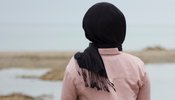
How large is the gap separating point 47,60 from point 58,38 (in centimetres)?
14

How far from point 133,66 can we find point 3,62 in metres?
1.42

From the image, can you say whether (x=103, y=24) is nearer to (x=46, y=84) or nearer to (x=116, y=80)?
(x=116, y=80)

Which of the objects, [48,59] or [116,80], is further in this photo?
[48,59]

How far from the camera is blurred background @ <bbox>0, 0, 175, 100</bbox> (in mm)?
2189

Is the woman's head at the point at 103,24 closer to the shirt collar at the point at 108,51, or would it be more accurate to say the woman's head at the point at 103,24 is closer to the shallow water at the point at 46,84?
the shirt collar at the point at 108,51

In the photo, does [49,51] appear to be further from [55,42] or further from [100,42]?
[100,42]

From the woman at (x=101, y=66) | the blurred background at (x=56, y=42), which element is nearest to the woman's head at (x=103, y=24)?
the woman at (x=101, y=66)

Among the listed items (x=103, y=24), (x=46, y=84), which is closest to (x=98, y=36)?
(x=103, y=24)

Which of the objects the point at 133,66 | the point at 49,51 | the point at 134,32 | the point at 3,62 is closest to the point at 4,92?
the point at 3,62

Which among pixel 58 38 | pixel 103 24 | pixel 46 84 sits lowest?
pixel 46 84

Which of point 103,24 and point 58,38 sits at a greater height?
point 103,24

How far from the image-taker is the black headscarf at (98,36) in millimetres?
882

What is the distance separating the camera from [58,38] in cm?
224

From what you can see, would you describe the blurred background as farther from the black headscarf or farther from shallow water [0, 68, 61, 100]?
the black headscarf
